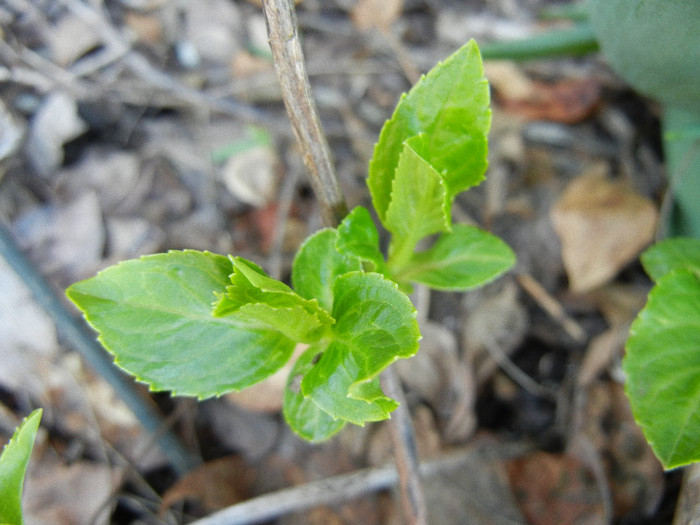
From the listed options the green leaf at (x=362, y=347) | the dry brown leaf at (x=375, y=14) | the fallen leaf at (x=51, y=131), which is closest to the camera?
the green leaf at (x=362, y=347)

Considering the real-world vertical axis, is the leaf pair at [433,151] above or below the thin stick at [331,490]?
above

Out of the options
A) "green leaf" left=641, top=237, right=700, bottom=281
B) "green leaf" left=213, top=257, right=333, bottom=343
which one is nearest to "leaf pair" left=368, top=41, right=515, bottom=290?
"green leaf" left=213, top=257, right=333, bottom=343

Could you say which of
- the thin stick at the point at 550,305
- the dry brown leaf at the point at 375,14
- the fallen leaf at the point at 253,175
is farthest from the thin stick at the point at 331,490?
the dry brown leaf at the point at 375,14

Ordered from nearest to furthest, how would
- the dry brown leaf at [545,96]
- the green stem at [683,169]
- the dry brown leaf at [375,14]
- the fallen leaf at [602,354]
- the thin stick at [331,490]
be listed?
the thin stick at [331,490] → the green stem at [683,169] → the fallen leaf at [602,354] → the dry brown leaf at [545,96] → the dry brown leaf at [375,14]

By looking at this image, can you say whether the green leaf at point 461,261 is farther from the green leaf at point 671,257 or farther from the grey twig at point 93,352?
the grey twig at point 93,352

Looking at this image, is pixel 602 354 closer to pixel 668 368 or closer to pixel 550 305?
pixel 550 305

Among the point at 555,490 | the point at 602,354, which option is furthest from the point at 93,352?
the point at 602,354
